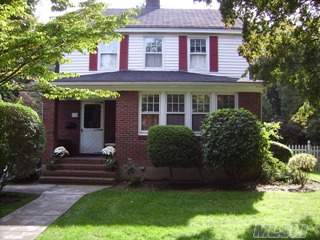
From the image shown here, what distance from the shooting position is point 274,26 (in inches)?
407

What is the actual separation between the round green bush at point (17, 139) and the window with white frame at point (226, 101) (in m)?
7.35

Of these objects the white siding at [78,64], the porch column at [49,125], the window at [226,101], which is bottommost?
the porch column at [49,125]

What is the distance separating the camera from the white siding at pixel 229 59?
62.7ft

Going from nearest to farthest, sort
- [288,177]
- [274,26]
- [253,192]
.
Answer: [274,26] → [253,192] → [288,177]

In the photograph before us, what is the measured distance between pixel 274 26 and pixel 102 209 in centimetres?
555

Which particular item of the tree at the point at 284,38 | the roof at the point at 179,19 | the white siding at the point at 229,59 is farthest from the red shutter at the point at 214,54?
the tree at the point at 284,38

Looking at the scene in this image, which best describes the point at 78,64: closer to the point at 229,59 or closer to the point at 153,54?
the point at 153,54

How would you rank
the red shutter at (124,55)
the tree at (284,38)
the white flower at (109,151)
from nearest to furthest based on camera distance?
the tree at (284,38)
the white flower at (109,151)
the red shutter at (124,55)

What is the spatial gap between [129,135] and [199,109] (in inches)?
107

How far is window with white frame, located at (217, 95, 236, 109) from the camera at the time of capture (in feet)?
57.0

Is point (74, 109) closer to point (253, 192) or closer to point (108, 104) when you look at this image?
point (108, 104)

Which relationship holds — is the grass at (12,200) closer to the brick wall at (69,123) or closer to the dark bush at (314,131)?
the brick wall at (69,123)

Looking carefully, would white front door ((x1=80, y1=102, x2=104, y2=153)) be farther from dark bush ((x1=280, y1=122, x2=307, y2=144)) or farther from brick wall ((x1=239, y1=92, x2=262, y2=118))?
dark bush ((x1=280, y1=122, x2=307, y2=144))

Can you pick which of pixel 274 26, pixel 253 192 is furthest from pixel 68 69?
pixel 274 26
